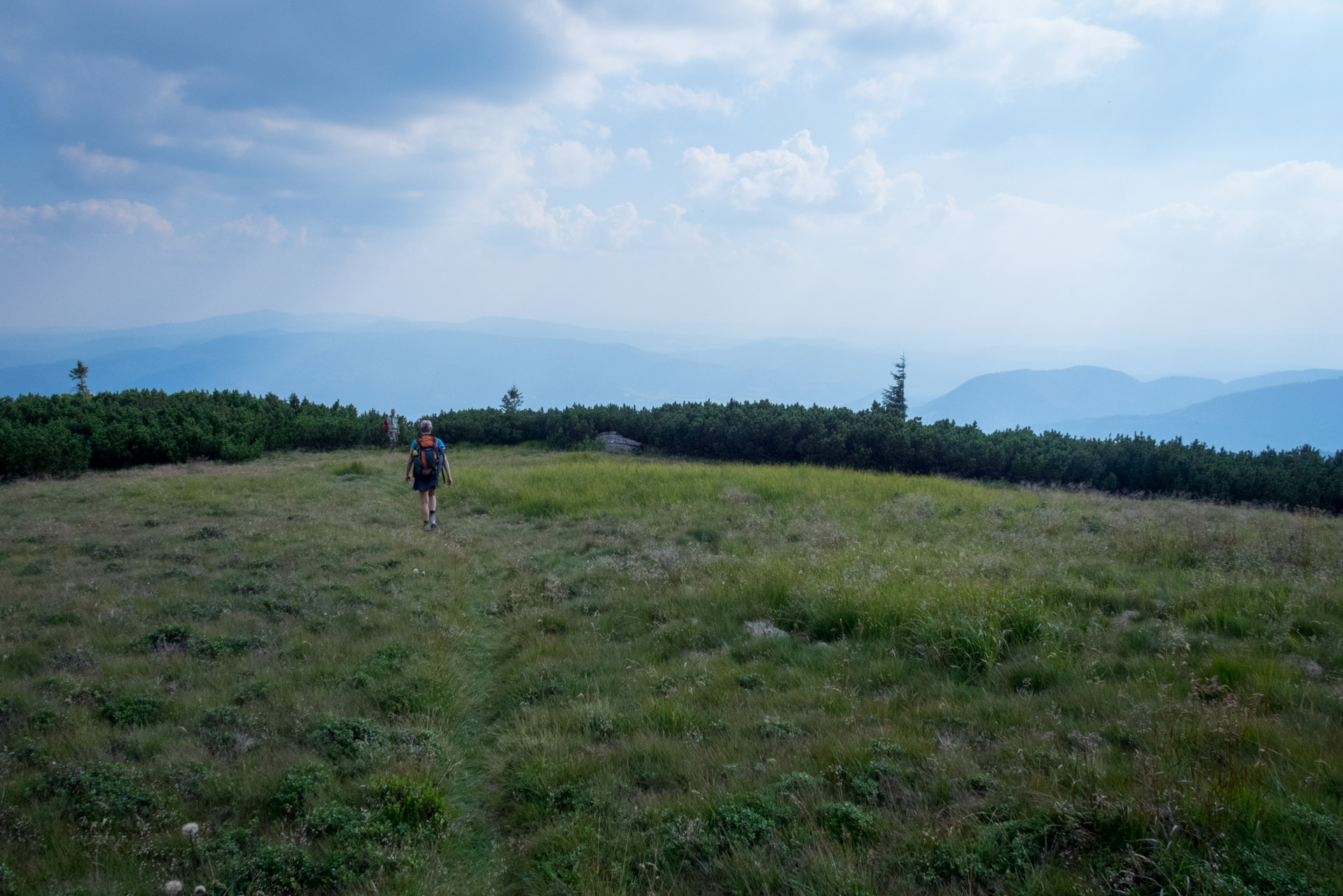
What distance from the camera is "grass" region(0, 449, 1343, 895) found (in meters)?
3.59

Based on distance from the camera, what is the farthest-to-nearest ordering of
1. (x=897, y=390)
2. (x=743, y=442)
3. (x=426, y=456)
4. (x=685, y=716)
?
(x=897, y=390) < (x=743, y=442) < (x=426, y=456) < (x=685, y=716)

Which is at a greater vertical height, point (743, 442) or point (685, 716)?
point (743, 442)

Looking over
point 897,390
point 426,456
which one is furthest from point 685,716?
point 897,390

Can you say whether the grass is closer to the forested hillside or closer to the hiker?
the hiker

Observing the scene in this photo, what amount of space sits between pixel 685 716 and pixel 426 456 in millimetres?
10652

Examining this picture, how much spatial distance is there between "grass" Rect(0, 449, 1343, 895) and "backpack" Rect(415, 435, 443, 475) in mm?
3111

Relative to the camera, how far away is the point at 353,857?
3.89m

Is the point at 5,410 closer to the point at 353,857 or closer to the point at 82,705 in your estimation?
the point at 82,705

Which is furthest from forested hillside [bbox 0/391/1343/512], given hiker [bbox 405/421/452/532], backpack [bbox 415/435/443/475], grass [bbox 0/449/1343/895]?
backpack [bbox 415/435/443/475]

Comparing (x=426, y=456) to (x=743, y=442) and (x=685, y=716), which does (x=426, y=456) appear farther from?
(x=743, y=442)

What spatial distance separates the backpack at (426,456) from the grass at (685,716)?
3111mm

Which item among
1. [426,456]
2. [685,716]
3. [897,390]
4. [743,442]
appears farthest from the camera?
[897,390]

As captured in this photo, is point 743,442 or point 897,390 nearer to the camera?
point 743,442

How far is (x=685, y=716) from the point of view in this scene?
5508 mm
